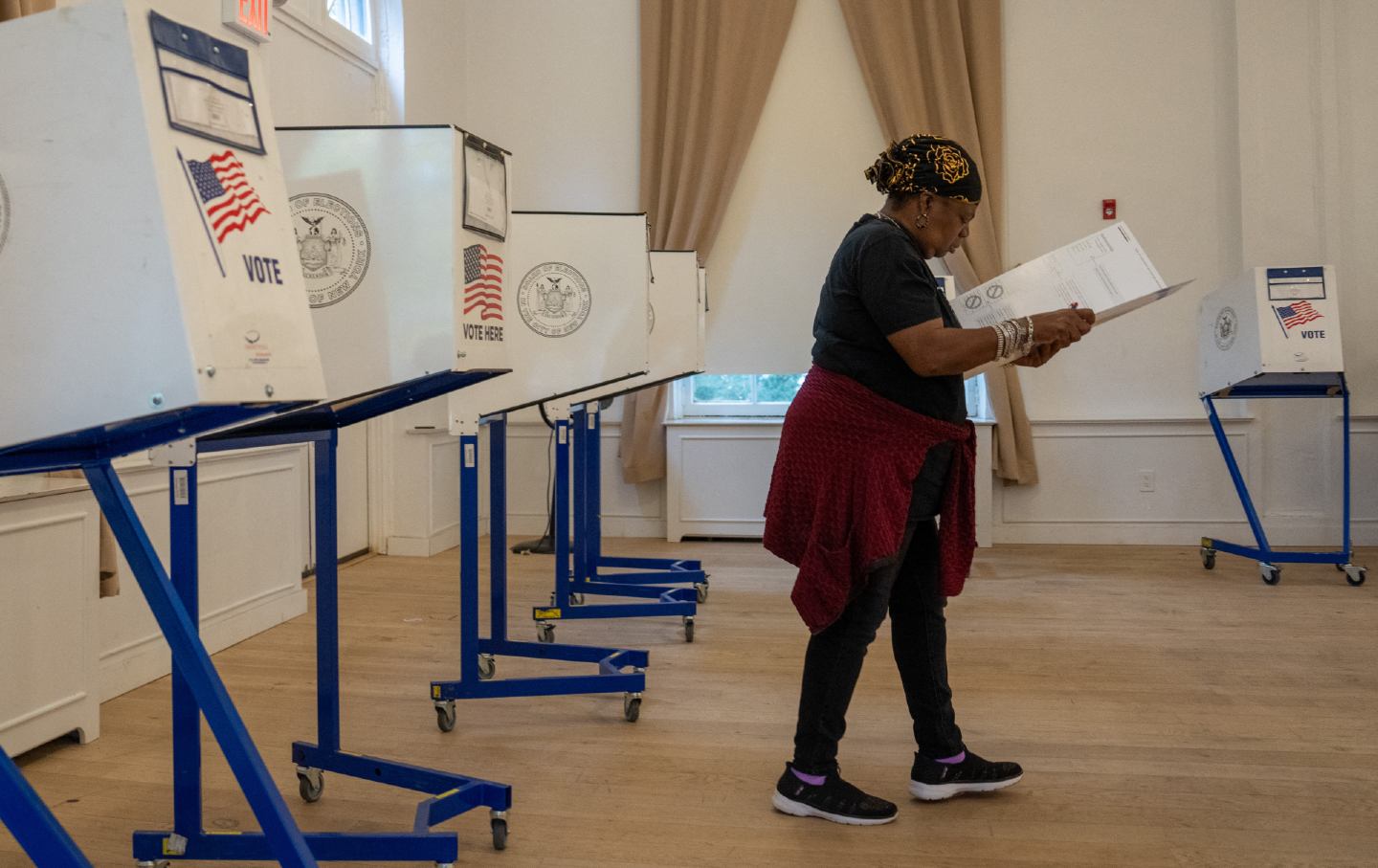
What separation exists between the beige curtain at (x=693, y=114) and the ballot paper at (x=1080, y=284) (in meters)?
3.69

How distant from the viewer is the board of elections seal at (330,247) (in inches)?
81.2

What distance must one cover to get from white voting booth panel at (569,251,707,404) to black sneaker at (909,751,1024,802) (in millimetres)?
2309

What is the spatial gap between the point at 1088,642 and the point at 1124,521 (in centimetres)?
227

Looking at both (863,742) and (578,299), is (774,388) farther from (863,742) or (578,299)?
(863,742)

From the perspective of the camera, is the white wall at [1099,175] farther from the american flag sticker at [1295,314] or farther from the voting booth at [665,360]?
the voting booth at [665,360]

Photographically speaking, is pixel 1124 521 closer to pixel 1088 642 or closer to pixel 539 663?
pixel 1088 642

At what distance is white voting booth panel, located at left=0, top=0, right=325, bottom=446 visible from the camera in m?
1.14

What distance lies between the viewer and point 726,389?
5949mm

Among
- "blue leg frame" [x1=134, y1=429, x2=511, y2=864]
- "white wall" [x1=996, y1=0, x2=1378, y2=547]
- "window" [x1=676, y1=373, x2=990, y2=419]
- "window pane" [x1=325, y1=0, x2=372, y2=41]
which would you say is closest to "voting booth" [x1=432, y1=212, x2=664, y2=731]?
"blue leg frame" [x1=134, y1=429, x2=511, y2=864]

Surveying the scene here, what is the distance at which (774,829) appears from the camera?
2033 millimetres

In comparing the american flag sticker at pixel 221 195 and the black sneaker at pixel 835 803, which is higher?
the american flag sticker at pixel 221 195

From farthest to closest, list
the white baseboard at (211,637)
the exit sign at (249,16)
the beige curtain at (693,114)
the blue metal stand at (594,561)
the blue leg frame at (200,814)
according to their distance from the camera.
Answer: the beige curtain at (693,114) < the blue metal stand at (594,561) < the white baseboard at (211,637) < the blue leg frame at (200,814) < the exit sign at (249,16)

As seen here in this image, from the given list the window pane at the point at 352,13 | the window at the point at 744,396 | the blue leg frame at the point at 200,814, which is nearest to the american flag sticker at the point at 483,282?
the blue leg frame at the point at 200,814

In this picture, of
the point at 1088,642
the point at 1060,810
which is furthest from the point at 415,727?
the point at 1088,642
